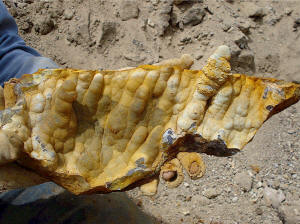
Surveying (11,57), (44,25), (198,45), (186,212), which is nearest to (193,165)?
(186,212)

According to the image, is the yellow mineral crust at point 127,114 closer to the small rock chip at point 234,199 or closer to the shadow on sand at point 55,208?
the shadow on sand at point 55,208

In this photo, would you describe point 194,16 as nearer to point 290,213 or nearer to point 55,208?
point 290,213

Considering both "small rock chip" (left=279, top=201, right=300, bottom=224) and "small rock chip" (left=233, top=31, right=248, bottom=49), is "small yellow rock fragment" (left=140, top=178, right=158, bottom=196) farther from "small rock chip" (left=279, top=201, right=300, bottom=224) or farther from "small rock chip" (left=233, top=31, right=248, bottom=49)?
"small rock chip" (left=233, top=31, right=248, bottom=49)

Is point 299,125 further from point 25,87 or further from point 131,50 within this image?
point 25,87

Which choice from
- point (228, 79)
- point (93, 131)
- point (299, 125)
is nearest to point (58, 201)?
point (93, 131)

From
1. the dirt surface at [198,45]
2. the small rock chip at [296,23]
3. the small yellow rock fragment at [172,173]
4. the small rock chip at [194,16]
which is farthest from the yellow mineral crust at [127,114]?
the small rock chip at [296,23]

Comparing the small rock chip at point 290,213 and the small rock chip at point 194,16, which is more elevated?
the small rock chip at point 194,16
